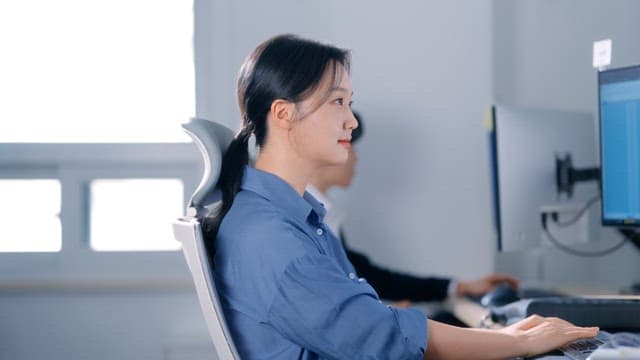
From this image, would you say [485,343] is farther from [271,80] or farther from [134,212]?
[134,212]

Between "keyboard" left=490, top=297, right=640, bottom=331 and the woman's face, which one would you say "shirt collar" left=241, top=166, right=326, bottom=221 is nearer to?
the woman's face

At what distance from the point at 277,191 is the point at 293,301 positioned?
25cm

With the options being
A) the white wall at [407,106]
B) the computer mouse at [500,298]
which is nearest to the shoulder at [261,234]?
the computer mouse at [500,298]

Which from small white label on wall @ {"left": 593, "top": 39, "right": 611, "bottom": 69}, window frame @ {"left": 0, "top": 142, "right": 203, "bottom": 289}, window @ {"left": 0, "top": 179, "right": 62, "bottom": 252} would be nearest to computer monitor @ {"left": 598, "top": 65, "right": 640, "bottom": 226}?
small white label on wall @ {"left": 593, "top": 39, "right": 611, "bottom": 69}

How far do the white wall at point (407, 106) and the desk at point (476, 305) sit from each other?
14.7 inches

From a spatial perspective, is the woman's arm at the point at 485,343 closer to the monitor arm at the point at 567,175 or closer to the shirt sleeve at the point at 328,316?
the shirt sleeve at the point at 328,316

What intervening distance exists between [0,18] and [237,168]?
1887 millimetres

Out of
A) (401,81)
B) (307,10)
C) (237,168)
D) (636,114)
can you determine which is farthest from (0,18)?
(636,114)

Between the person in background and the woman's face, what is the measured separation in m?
0.98

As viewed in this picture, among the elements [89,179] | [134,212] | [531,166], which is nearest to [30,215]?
[89,179]

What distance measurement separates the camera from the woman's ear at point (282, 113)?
137cm

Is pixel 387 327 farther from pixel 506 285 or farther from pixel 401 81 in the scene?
pixel 401 81

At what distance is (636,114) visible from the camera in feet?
6.29

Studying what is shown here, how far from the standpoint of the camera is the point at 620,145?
6.45 ft
